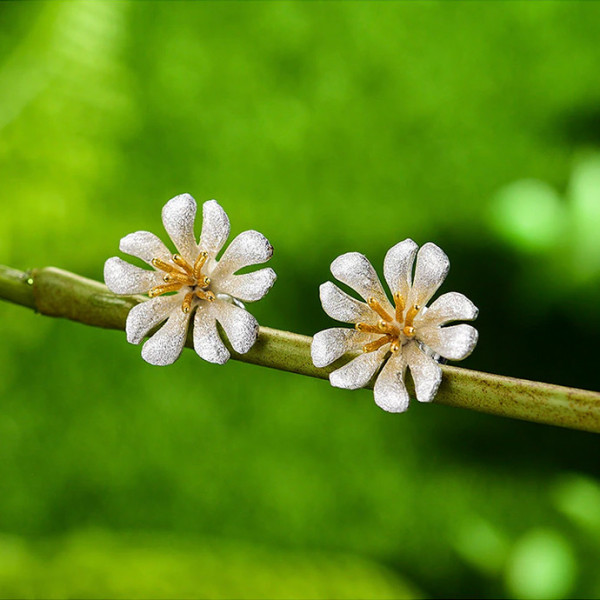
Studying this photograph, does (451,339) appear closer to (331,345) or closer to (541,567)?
(331,345)

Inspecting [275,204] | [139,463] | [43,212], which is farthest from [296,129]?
[139,463]

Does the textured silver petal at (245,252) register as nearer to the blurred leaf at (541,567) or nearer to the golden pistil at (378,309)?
the golden pistil at (378,309)

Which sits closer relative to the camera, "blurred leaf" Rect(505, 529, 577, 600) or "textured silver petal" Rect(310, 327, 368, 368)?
"textured silver petal" Rect(310, 327, 368, 368)

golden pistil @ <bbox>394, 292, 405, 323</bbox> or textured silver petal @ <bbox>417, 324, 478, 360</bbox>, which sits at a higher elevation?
golden pistil @ <bbox>394, 292, 405, 323</bbox>

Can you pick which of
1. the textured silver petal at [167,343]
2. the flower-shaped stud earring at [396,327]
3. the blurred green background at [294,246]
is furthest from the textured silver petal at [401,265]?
the blurred green background at [294,246]

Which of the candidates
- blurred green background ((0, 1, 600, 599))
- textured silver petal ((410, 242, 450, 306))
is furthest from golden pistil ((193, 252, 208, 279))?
blurred green background ((0, 1, 600, 599))

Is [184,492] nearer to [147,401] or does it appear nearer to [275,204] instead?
[147,401]

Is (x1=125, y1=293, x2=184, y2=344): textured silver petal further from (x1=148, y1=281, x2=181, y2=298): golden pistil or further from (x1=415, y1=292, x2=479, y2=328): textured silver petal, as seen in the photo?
(x1=415, y1=292, x2=479, y2=328): textured silver petal
